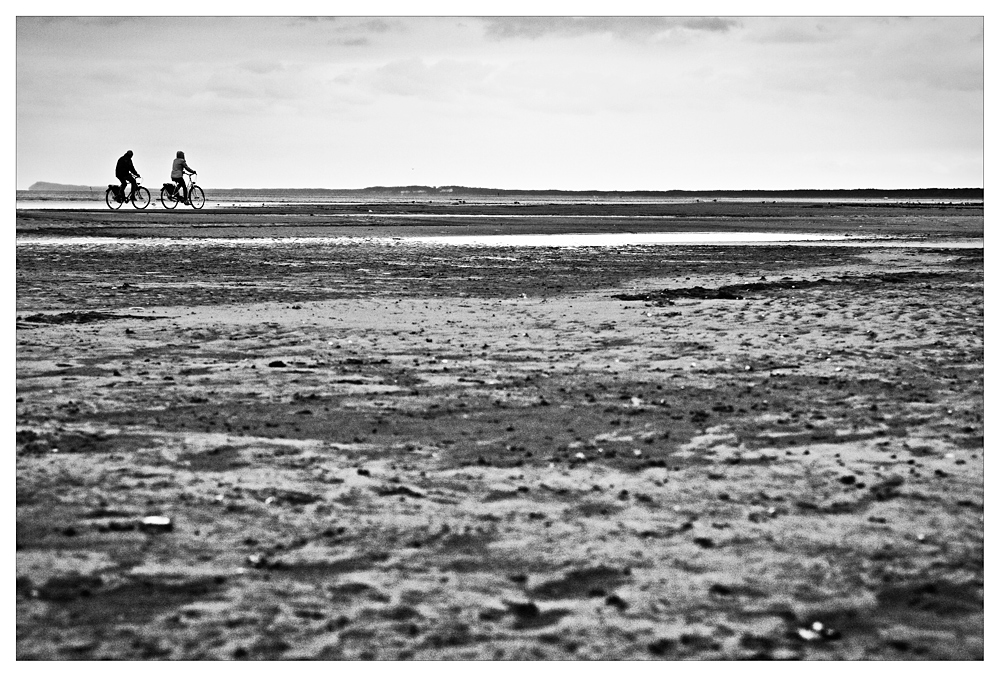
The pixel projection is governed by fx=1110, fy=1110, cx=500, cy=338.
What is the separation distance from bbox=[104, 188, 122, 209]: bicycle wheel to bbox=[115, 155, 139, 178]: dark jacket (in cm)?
730

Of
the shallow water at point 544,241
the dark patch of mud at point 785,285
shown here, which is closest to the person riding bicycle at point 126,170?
the shallow water at point 544,241

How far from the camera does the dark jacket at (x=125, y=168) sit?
2656cm

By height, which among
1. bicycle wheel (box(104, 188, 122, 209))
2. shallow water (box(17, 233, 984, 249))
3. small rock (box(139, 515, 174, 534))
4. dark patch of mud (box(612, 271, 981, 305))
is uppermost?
bicycle wheel (box(104, 188, 122, 209))

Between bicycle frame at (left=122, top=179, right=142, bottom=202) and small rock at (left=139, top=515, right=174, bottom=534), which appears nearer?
small rock at (left=139, top=515, right=174, bottom=534)

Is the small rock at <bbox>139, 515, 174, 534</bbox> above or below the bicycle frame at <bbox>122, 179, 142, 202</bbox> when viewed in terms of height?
below

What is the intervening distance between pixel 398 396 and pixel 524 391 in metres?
1.25

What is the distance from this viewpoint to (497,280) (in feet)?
69.6

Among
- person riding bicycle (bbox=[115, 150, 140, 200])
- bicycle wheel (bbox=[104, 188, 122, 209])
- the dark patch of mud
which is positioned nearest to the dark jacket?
person riding bicycle (bbox=[115, 150, 140, 200])

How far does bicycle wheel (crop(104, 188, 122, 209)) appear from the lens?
37713 millimetres

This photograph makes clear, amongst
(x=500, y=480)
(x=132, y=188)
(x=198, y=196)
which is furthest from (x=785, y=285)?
(x=198, y=196)

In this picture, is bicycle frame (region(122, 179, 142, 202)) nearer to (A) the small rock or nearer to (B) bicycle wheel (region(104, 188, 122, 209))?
(B) bicycle wheel (region(104, 188, 122, 209))

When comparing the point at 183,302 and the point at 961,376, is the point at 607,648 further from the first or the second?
the point at 183,302

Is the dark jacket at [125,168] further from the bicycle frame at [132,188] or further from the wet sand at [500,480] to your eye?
the wet sand at [500,480]
